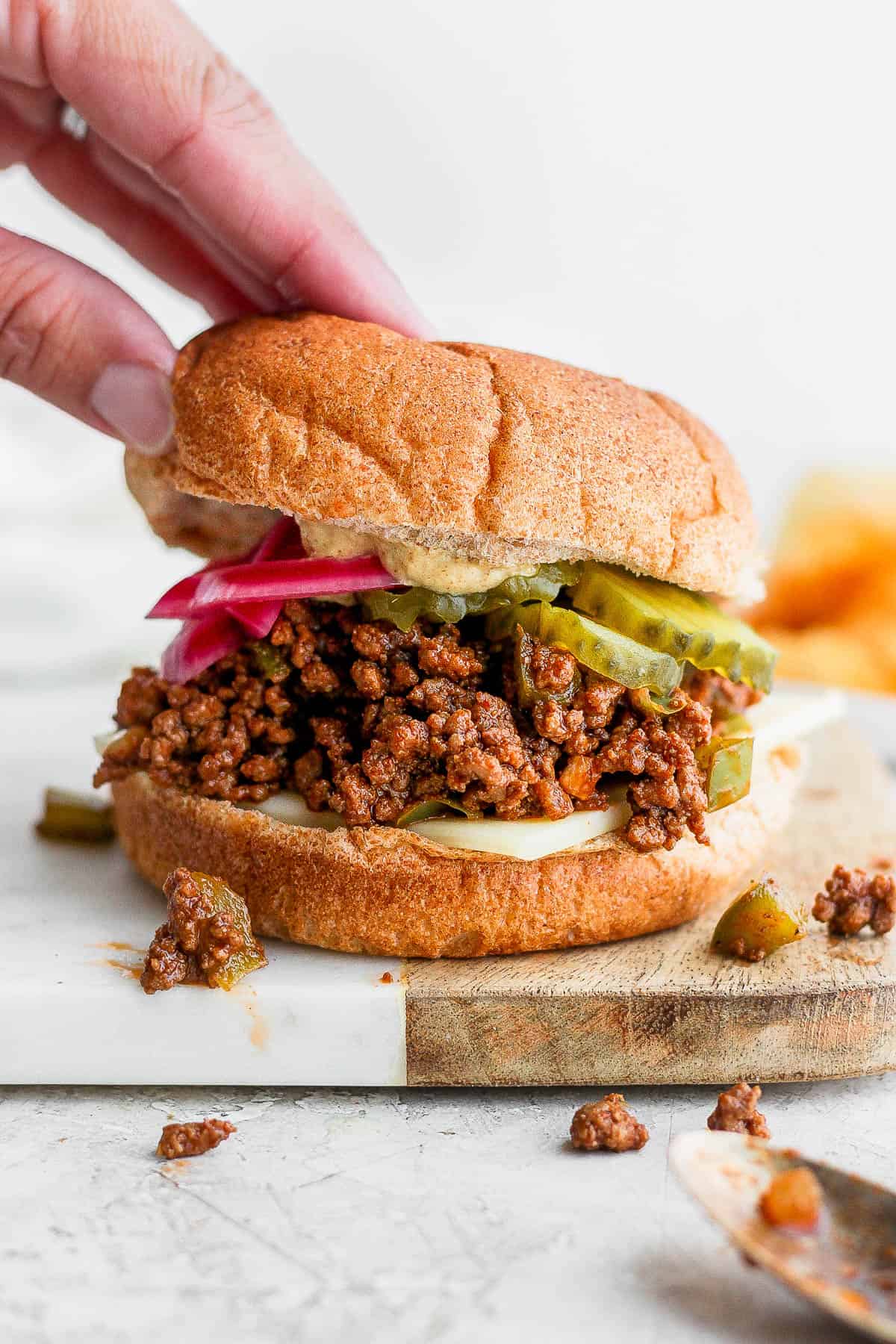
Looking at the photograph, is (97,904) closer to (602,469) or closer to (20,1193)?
(20,1193)

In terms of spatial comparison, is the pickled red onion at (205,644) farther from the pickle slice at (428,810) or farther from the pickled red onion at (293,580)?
the pickle slice at (428,810)

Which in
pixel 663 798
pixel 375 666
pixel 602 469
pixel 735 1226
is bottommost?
pixel 735 1226

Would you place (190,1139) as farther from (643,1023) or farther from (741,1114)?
(741,1114)

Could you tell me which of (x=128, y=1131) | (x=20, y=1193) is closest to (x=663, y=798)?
(x=128, y=1131)

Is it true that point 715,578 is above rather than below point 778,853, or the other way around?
above

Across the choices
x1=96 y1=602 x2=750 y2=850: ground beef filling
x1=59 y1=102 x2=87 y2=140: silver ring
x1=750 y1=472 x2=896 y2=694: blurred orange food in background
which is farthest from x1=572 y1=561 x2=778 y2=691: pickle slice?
x1=750 y1=472 x2=896 y2=694: blurred orange food in background

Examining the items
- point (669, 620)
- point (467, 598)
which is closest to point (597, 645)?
point (669, 620)

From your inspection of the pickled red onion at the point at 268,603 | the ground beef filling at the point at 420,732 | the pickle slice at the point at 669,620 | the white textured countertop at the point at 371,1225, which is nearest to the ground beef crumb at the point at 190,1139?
the white textured countertop at the point at 371,1225
